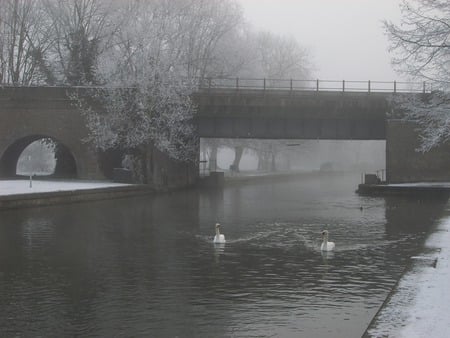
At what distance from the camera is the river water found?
8.63 metres

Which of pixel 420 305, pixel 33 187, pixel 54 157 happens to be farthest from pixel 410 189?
pixel 420 305

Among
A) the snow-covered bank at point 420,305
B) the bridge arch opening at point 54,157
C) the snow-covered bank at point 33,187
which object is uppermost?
the bridge arch opening at point 54,157

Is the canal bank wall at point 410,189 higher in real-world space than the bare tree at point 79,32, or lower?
lower

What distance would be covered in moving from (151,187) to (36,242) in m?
23.4

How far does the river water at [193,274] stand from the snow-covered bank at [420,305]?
54cm

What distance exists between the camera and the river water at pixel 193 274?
28.3ft

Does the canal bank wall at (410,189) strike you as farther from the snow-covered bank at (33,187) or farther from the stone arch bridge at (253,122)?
the snow-covered bank at (33,187)

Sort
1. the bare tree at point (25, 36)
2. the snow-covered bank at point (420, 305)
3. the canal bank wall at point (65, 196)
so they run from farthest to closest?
1. the bare tree at point (25, 36)
2. the canal bank wall at point (65, 196)
3. the snow-covered bank at point (420, 305)

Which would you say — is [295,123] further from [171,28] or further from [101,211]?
[101,211]

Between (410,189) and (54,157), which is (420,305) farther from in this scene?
(54,157)

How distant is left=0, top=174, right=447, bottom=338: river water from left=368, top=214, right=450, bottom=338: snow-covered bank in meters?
0.54

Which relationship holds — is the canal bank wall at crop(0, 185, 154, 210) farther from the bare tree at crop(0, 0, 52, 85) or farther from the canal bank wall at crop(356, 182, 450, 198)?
the bare tree at crop(0, 0, 52, 85)

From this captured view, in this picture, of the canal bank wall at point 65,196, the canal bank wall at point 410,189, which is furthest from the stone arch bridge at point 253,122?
the canal bank wall at point 65,196

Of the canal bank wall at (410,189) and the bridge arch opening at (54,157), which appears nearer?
the canal bank wall at (410,189)
